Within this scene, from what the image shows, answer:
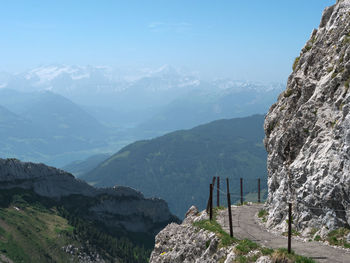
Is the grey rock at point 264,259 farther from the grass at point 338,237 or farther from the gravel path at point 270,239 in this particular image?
the grass at point 338,237

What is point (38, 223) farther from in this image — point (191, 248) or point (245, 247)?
point (245, 247)

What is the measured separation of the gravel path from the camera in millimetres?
31698

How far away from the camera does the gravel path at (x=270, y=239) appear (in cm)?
3170

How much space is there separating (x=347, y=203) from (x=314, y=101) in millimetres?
12325

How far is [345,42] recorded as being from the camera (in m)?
41.7

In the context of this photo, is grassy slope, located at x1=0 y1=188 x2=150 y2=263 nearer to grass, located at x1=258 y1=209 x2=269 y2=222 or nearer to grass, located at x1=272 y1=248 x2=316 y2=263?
grass, located at x1=258 y1=209 x2=269 y2=222

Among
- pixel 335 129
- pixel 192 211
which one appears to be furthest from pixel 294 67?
pixel 192 211

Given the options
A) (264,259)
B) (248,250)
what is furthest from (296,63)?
(264,259)

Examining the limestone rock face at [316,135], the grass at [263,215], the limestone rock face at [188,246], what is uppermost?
the limestone rock face at [316,135]

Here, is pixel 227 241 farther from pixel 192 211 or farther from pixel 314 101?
pixel 192 211

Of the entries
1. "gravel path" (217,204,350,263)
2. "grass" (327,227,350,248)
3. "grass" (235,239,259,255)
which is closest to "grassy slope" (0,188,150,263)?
"gravel path" (217,204,350,263)

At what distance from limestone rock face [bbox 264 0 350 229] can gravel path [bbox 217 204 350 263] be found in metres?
2.28

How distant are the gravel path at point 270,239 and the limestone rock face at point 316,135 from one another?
2.28 m

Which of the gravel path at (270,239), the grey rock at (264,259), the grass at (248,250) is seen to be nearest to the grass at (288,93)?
the gravel path at (270,239)
